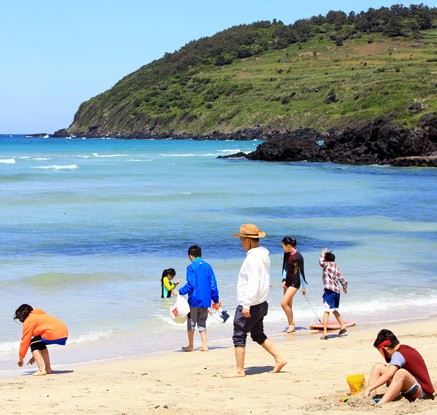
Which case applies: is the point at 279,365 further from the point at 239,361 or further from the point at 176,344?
the point at 176,344

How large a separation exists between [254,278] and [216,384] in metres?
1.24

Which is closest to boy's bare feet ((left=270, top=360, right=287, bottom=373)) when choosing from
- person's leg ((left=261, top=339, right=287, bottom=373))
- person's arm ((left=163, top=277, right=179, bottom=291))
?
person's leg ((left=261, top=339, right=287, bottom=373))

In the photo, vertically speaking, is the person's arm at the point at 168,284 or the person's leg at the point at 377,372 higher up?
the person's leg at the point at 377,372

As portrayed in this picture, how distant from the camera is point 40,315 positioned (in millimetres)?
10484

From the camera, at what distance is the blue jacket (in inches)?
441

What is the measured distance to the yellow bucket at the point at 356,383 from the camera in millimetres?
8344

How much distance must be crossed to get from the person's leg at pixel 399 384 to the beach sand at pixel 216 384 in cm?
8

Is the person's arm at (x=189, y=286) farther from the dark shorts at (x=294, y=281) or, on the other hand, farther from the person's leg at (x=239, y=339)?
the dark shorts at (x=294, y=281)

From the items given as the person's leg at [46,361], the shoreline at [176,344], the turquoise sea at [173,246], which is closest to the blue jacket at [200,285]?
the shoreline at [176,344]

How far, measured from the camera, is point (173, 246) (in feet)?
76.5

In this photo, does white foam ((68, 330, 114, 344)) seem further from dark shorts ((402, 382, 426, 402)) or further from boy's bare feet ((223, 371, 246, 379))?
dark shorts ((402, 382, 426, 402))

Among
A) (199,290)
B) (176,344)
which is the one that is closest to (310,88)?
(176,344)

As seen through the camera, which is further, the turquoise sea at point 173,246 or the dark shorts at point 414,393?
the turquoise sea at point 173,246

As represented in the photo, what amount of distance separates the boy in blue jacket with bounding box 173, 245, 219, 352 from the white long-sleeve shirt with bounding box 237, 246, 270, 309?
2018 mm
